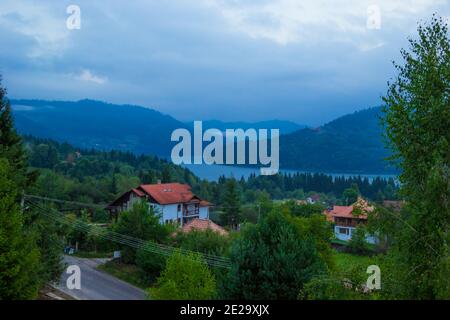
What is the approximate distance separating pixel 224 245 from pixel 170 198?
2286 centimetres

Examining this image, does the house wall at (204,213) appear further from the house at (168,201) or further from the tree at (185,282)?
the tree at (185,282)

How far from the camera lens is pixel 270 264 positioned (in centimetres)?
1233

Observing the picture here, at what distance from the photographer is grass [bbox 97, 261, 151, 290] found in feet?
89.0

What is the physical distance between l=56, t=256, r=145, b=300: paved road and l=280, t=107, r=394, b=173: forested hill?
130918 millimetres

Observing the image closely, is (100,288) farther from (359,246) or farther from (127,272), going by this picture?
(359,246)

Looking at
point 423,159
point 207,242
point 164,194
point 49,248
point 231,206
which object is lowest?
point 231,206

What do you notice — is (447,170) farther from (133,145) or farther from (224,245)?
(133,145)

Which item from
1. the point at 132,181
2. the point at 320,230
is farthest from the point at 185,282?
the point at 132,181

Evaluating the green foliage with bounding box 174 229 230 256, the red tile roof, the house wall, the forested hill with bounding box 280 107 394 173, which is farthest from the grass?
the forested hill with bounding box 280 107 394 173

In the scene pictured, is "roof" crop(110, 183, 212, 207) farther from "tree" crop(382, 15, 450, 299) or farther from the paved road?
"tree" crop(382, 15, 450, 299)

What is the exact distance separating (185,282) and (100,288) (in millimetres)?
12578

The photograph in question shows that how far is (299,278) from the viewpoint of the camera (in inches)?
488

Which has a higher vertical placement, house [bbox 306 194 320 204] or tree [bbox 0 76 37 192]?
tree [bbox 0 76 37 192]
